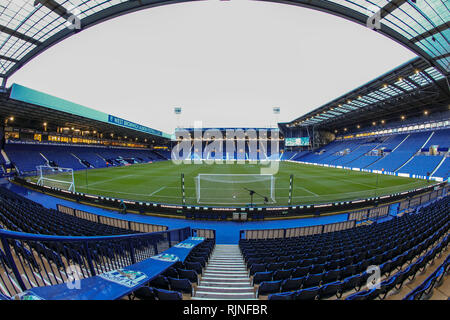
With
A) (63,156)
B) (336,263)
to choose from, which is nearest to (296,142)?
(336,263)

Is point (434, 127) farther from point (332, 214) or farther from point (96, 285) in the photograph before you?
point (96, 285)

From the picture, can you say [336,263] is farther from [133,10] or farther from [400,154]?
[400,154]

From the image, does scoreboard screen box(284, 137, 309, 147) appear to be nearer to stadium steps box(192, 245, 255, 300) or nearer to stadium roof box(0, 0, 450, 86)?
stadium roof box(0, 0, 450, 86)

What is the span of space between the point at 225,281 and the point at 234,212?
7700mm

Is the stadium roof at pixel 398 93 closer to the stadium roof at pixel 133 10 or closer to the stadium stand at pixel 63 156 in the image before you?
the stadium roof at pixel 133 10

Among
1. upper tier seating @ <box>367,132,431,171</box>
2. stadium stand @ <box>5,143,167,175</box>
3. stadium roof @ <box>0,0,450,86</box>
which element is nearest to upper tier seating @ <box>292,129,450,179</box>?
upper tier seating @ <box>367,132,431,171</box>

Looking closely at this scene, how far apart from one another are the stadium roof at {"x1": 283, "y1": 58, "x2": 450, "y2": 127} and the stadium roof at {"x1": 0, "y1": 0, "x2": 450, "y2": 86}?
7558 millimetres

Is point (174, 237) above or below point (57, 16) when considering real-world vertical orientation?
below

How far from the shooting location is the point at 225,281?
4.36 metres

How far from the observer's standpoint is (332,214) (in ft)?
42.4

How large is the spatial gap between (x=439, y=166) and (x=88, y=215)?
154 feet

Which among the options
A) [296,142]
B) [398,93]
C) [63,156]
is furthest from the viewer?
[296,142]

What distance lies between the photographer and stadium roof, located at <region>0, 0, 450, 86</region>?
962cm
